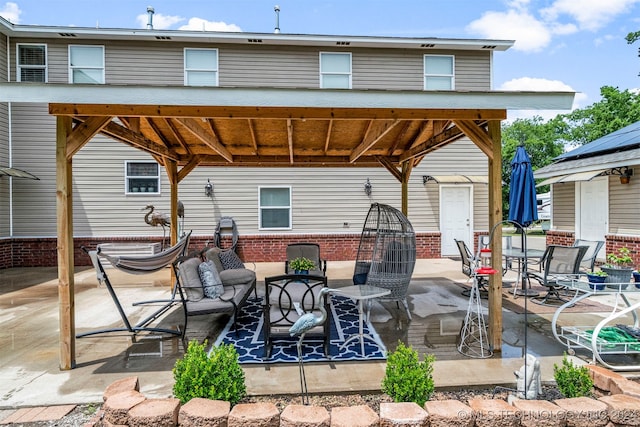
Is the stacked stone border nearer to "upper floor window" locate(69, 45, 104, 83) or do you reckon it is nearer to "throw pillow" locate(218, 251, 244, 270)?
"throw pillow" locate(218, 251, 244, 270)

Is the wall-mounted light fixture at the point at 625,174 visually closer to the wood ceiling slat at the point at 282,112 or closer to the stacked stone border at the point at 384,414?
the wood ceiling slat at the point at 282,112

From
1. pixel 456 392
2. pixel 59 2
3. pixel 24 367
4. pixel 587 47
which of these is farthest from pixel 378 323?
pixel 587 47

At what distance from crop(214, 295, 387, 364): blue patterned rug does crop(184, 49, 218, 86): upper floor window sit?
7270mm

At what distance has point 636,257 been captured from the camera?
7.68 m

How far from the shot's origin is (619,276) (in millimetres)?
3609

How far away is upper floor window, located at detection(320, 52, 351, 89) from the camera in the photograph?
1004 centimetres

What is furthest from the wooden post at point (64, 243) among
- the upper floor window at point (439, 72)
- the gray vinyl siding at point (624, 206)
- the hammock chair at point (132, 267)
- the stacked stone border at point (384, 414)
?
the gray vinyl siding at point (624, 206)

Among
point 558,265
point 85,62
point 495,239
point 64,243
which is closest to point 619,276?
point 495,239

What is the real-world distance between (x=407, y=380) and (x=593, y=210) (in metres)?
9.19

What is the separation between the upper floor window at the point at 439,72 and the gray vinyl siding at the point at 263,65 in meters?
0.16

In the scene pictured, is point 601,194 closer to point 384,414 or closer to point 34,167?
point 384,414

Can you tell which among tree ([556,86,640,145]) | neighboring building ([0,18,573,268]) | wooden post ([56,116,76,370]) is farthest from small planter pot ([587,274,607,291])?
tree ([556,86,640,145])

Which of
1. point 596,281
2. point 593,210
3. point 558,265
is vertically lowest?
point 558,265

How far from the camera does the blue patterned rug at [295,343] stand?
3.58 metres
